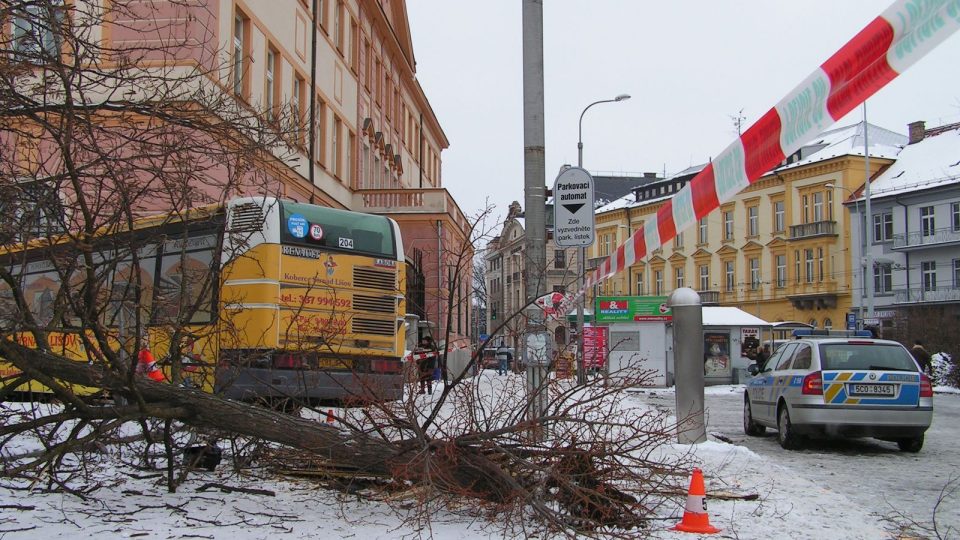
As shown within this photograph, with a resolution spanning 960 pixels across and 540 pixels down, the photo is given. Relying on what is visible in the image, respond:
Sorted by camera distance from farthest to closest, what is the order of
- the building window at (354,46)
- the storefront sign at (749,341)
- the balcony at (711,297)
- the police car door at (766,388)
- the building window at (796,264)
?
the balcony at (711,297), the building window at (796,264), the building window at (354,46), the storefront sign at (749,341), the police car door at (766,388)

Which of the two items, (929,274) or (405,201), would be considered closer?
(405,201)

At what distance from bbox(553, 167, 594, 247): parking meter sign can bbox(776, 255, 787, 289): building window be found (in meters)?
55.5

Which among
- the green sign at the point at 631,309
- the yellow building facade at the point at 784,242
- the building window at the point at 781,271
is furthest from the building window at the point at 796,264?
the green sign at the point at 631,309

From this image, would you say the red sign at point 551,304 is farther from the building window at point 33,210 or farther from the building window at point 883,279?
the building window at point 883,279

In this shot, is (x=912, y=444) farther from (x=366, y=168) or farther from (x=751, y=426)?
(x=366, y=168)

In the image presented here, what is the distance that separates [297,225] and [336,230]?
2.73 ft

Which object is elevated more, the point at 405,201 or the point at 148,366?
the point at 405,201

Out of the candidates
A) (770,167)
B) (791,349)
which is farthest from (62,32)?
(791,349)

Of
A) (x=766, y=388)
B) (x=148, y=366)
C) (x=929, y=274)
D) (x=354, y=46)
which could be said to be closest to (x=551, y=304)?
(x=148, y=366)

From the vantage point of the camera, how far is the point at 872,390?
11.6 meters

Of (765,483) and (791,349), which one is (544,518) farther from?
(791,349)

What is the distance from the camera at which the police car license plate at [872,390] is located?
11.6 m

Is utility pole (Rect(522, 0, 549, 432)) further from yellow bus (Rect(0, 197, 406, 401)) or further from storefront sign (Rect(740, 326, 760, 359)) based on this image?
storefront sign (Rect(740, 326, 760, 359))

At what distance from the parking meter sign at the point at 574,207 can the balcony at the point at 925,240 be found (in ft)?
153
